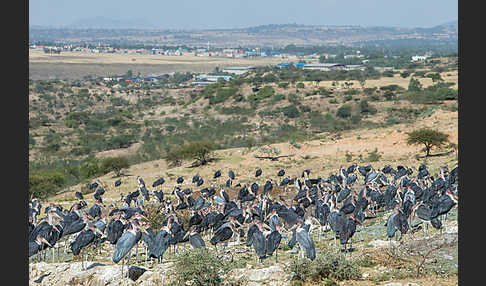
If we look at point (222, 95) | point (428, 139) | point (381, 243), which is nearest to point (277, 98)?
point (222, 95)

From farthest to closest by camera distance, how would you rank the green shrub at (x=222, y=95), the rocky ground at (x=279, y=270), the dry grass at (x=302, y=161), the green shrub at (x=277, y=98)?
the green shrub at (x=222, y=95) < the green shrub at (x=277, y=98) < the dry grass at (x=302, y=161) < the rocky ground at (x=279, y=270)

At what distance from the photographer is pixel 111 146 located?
52094 millimetres

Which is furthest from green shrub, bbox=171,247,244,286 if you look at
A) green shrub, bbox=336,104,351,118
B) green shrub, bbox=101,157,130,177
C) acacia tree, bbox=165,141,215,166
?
green shrub, bbox=336,104,351,118

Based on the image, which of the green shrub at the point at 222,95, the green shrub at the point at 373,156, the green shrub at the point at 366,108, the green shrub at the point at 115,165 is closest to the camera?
the green shrub at the point at 373,156

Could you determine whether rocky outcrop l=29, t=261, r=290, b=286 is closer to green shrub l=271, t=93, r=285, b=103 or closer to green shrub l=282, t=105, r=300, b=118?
green shrub l=282, t=105, r=300, b=118

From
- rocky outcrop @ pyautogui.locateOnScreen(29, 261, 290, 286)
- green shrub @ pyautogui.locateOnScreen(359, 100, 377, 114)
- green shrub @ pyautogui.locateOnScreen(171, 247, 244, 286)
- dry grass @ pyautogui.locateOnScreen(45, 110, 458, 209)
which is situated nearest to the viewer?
green shrub @ pyautogui.locateOnScreen(171, 247, 244, 286)

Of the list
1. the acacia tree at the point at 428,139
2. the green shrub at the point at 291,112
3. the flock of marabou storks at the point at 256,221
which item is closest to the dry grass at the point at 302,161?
the acacia tree at the point at 428,139

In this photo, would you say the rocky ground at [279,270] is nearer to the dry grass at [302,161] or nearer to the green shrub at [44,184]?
the dry grass at [302,161]

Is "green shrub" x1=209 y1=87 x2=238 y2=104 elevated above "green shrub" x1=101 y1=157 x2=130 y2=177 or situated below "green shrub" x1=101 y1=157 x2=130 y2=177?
above

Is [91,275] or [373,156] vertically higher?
[373,156]

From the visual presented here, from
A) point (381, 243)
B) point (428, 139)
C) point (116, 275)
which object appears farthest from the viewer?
point (428, 139)

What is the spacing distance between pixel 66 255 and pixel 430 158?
22.4 m

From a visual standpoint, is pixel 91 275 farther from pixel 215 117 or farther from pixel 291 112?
pixel 215 117

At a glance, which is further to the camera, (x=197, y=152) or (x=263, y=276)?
(x=197, y=152)
